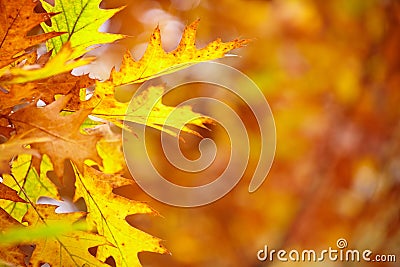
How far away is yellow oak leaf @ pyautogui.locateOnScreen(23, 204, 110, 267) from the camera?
0.52 m

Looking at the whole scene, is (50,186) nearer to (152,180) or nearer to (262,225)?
(152,180)

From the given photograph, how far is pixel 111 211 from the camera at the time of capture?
0.57 meters

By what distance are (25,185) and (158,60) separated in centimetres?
20

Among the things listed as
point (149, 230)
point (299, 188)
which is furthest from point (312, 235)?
point (149, 230)

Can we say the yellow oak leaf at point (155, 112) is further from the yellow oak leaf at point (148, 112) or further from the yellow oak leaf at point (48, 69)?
the yellow oak leaf at point (48, 69)

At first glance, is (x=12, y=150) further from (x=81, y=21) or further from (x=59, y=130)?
(x=81, y=21)

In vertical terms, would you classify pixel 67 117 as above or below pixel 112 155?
above

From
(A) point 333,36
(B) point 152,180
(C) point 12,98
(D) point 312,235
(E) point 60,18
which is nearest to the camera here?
(C) point 12,98

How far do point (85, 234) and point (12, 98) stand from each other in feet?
0.51

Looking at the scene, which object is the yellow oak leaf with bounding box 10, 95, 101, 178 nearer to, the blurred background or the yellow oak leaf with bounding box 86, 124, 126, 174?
the yellow oak leaf with bounding box 86, 124, 126, 174

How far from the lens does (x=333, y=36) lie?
2.47 meters

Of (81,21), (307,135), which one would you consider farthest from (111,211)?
(307,135)

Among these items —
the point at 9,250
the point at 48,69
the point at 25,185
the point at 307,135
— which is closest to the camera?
the point at 48,69

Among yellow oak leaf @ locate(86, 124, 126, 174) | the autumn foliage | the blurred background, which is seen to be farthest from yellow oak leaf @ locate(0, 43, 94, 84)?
the blurred background
